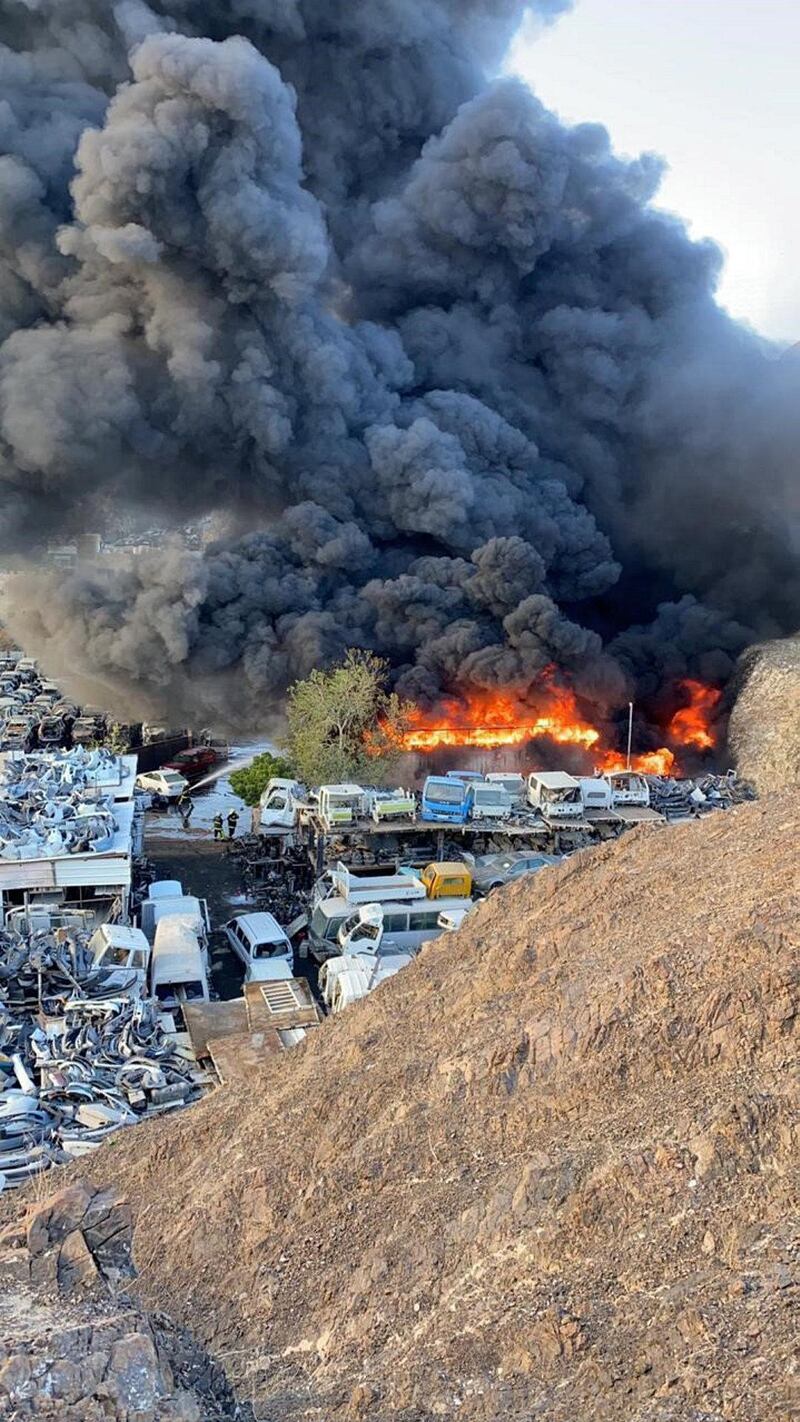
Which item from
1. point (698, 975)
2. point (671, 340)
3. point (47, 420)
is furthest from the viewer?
point (671, 340)

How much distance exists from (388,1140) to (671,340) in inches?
1492

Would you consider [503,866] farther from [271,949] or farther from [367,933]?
[271,949]

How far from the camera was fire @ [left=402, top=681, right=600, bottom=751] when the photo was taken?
32125mm

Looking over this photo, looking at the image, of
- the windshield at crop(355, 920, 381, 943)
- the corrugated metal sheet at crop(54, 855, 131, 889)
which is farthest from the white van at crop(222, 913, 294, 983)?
the corrugated metal sheet at crop(54, 855, 131, 889)

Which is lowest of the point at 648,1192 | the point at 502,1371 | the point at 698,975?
the point at 502,1371

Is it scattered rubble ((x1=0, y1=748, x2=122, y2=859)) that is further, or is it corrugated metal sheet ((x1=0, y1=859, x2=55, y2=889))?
scattered rubble ((x1=0, y1=748, x2=122, y2=859))

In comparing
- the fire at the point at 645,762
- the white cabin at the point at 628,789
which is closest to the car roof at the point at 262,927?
the white cabin at the point at 628,789

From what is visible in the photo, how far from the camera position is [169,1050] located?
576 inches

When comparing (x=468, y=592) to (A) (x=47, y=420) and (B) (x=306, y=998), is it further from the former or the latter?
(B) (x=306, y=998)

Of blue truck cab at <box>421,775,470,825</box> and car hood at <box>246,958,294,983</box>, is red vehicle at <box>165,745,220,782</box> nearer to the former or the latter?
blue truck cab at <box>421,775,470,825</box>

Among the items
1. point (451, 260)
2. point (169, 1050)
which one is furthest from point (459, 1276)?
point (451, 260)

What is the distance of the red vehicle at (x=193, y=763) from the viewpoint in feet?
112

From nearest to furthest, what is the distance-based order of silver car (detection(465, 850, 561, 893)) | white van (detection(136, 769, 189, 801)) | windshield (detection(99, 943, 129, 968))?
1. windshield (detection(99, 943, 129, 968))
2. silver car (detection(465, 850, 561, 893))
3. white van (detection(136, 769, 189, 801))

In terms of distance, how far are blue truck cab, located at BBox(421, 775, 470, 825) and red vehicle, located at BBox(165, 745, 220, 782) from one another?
1228 centimetres
